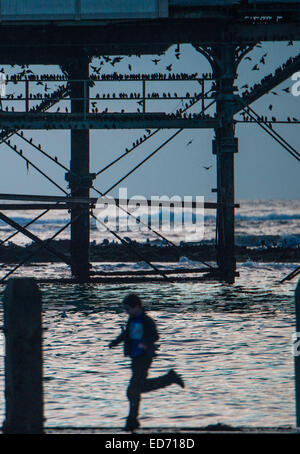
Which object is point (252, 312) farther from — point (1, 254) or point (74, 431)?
point (1, 254)

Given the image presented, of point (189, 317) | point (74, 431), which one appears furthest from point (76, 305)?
point (74, 431)

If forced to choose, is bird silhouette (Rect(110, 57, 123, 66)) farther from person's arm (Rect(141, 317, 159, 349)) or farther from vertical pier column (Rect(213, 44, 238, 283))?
person's arm (Rect(141, 317, 159, 349))

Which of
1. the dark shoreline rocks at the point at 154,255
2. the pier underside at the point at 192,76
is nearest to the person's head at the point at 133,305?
the pier underside at the point at 192,76

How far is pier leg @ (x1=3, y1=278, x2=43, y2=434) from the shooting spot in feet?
20.3

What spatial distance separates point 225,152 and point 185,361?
8.76 metres

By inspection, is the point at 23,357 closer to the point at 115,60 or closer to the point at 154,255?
the point at 115,60

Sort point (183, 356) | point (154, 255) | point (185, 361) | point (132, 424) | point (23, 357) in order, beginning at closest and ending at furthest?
point (23, 357) < point (132, 424) < point (185, 361) < point (183, 356) < point (154, 255)

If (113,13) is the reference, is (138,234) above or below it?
below

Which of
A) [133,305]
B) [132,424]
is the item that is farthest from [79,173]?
[132,424]

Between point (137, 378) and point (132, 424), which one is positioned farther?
point (137, 378)

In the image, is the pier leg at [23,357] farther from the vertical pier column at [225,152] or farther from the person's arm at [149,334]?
the vertical pier column at [225,152]

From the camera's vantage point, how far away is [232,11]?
682 inches

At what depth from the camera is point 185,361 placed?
10523mm

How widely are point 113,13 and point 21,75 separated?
4.99 m
